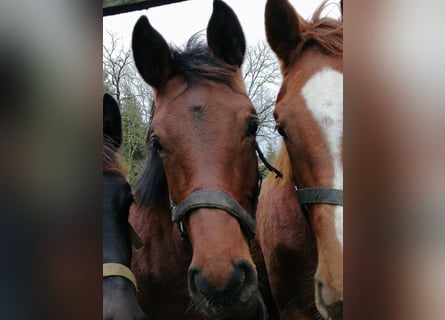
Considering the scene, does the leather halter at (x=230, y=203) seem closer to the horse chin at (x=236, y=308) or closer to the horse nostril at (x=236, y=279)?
the horse nostril at (x=236, y=279)

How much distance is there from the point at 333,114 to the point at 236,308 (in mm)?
1020

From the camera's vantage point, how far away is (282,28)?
2.57 metres

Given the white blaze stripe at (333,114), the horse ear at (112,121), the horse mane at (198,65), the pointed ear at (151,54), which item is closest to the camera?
the white blaze stripe at (333,114)

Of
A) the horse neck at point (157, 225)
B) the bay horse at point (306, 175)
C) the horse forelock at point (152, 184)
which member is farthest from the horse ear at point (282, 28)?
the horse neck at point (157, 225)

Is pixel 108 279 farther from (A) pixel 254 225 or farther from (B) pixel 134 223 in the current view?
(A) pixel 254 225

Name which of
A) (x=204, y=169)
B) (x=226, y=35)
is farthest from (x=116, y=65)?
(x=204, y=169)

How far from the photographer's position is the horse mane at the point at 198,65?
271cm

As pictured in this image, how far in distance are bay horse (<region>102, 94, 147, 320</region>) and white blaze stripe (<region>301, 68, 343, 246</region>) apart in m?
1.08

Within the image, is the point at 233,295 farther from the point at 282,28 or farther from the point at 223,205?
the point at 282,28

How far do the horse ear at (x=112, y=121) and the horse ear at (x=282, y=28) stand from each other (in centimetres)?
92

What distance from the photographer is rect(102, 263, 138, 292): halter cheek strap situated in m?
2.98
